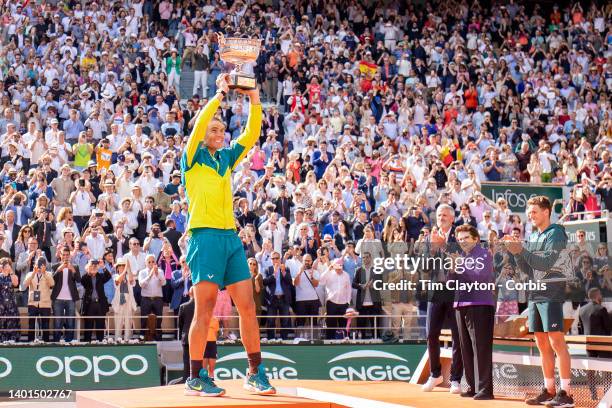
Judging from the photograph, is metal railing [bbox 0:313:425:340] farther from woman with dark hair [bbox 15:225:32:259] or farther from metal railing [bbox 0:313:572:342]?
woman with dark hair [bbox 15:225:32:259]

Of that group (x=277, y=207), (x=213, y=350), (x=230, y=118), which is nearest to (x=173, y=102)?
(x=230, y=118)

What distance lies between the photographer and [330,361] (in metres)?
16.9

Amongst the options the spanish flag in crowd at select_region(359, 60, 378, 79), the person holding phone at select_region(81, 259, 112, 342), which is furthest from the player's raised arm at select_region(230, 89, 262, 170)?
the spanish flag in crowd at select_region(359, 60, 378, 79)

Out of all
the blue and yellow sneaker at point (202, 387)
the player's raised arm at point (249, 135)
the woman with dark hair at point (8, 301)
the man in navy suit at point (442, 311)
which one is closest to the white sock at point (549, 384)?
the man in navy suit at point (442, 311)

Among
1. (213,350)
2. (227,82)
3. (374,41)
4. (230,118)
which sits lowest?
(213,350)

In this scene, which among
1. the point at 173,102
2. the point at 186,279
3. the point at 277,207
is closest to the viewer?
the point at 186,279

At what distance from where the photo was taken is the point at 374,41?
29047 mm

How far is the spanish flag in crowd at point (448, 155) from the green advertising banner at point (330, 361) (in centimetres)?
637

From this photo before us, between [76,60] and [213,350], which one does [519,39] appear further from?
[213,350]

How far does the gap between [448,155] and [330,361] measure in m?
7.39

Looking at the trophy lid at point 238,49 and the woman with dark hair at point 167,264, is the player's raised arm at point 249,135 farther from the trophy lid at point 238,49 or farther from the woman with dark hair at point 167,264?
the woman with dark hair at point 167,264

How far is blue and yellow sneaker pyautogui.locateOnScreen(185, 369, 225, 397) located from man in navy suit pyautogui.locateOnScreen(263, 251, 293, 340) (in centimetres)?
927

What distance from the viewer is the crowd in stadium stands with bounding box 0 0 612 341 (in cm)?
1689

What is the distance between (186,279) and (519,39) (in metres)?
17.2
